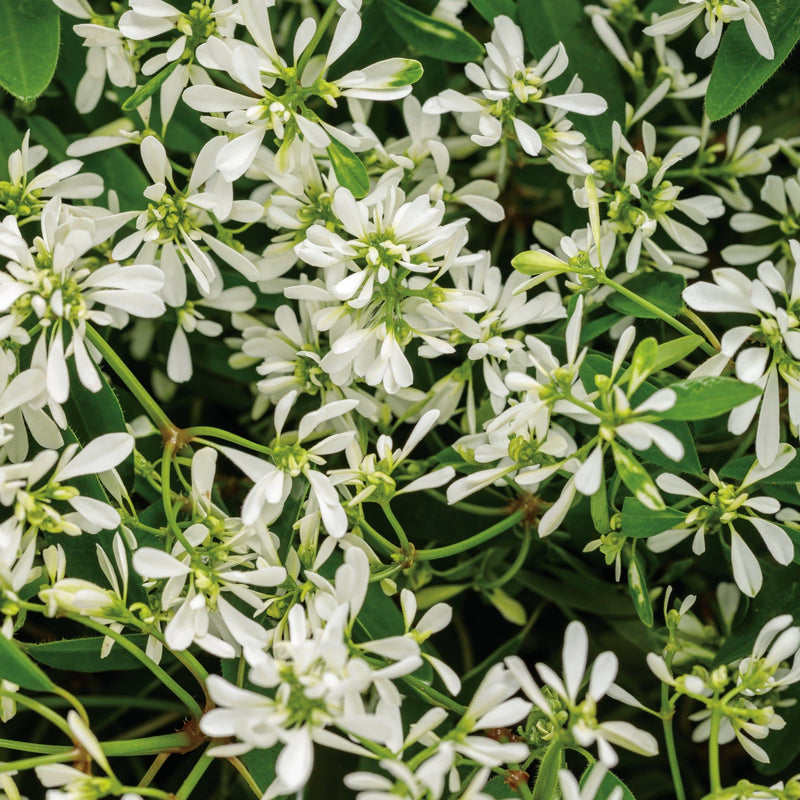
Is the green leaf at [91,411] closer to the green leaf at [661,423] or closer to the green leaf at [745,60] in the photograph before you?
the green leaf at [661,423]

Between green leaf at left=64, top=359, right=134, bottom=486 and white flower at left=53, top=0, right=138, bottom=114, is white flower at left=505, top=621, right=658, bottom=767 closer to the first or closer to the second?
green leaf at left=64, top=359, right=134, bottom=486

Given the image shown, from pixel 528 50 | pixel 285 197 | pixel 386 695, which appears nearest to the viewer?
pixel 386 695

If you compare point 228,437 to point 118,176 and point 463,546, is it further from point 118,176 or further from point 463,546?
point 118,176

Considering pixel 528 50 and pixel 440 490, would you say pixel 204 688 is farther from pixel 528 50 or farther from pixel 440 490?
pixel 528 50

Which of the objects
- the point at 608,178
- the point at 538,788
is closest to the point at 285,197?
the point at 608,178

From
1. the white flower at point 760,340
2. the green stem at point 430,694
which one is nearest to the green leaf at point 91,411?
the green stem at point 430,694

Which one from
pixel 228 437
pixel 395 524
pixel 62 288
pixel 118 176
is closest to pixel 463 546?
pixel 395 524
